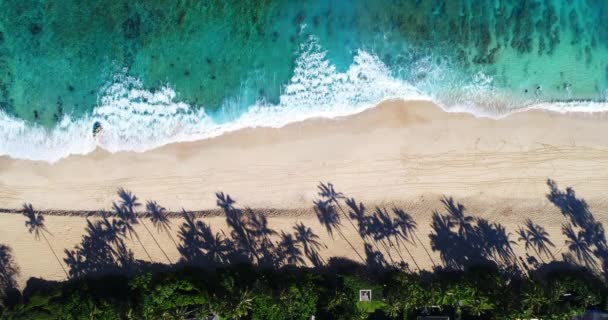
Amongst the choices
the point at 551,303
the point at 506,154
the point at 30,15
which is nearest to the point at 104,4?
the point at 30,15

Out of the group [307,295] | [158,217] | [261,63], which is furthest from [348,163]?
[158,217]

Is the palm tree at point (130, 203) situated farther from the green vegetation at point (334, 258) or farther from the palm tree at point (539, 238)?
the palm tree at point (539, 238)

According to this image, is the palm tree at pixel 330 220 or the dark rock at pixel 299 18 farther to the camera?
the dark rock at pixel 299 18

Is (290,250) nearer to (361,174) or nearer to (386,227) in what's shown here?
(386,227)

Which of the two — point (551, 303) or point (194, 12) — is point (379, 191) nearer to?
point (551, 303)

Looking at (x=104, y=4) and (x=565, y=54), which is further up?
(x=104, y=4)

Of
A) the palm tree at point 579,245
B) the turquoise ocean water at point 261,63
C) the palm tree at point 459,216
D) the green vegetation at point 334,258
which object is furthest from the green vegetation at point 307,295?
the turquoise ocean water at point 261,63

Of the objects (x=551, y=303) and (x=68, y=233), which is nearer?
(x=551, y=303)
